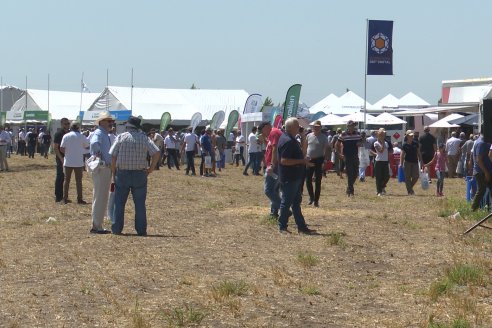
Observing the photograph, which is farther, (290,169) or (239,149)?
(239,149)

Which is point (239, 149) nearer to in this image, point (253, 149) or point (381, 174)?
point (253, 149)

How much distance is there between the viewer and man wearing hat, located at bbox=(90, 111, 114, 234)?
599 inches

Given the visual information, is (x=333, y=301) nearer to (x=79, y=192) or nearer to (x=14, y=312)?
(x=14, y=312)

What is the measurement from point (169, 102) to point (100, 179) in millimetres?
52187

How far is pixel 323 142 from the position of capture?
20.6 meters

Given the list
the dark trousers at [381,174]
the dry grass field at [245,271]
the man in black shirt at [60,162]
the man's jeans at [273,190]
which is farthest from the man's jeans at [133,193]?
the dark trousers at [381,174]

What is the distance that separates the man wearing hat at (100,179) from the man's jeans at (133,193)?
1.55 ft

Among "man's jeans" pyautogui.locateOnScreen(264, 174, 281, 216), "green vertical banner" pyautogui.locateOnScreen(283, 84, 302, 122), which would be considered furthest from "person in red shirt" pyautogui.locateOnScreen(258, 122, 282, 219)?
"green vertical banner" pyautogui.locateOnScreen(283, 84, 302, 122)

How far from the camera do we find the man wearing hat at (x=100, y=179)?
15.2 m

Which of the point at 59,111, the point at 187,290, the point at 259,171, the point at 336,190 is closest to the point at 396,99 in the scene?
the point at 59,111

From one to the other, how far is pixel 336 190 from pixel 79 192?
815 cm

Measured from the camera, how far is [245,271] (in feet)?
36.8

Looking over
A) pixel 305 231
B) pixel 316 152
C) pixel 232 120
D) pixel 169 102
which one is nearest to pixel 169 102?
pixel 169 102

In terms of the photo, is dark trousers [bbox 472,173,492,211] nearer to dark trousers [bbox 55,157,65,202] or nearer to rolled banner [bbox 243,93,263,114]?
dark trousers [bbox 55,157,65,202]
